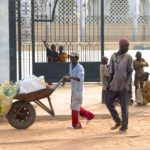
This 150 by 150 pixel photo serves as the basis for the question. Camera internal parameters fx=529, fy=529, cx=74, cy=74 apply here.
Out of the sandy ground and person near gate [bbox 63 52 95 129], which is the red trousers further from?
the sandy ground

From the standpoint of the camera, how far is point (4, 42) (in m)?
11.6

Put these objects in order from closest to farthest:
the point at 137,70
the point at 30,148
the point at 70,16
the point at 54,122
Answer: the point at 30,148 < the point at 54,122 < the point at 137,70 < the point at 70,16

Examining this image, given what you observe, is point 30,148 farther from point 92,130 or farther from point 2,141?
point 92,130

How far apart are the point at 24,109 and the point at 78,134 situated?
3.71 ft

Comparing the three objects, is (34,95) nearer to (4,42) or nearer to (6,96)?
(6,96)

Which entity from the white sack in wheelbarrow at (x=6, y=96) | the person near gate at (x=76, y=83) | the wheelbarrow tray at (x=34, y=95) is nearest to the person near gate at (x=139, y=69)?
the person near gate at (x=76, y=83)

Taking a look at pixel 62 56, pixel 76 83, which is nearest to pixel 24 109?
pixel 76 83

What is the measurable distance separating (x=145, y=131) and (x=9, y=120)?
2.45 m

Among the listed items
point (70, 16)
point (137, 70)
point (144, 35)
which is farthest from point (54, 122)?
point (144, 35)

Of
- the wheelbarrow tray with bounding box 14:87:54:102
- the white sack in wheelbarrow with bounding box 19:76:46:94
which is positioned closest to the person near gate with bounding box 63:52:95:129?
the wheelbarrow tray with bounding box 14:87:54:102

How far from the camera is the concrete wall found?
11.5m

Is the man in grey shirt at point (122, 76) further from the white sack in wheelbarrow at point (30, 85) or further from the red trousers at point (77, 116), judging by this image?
the white sack in wheelbarrow at point (30, 85)

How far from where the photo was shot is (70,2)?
17516 millimetres

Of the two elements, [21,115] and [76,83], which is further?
[21,115]
